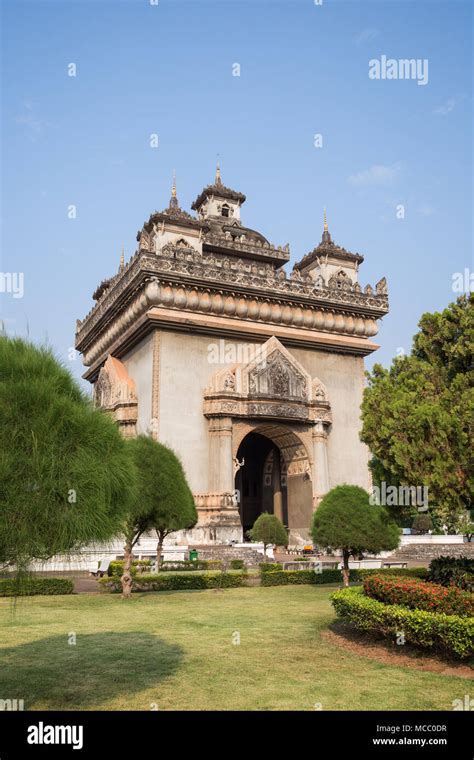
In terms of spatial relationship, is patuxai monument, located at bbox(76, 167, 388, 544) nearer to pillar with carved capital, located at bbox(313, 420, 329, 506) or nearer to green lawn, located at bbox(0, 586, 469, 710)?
pillar with carved capital, located at bbox(313, 420, 329, 506)

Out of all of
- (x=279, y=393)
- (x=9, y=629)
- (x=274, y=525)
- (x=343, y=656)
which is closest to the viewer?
(x=343, y=656)

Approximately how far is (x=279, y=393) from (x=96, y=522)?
25.2 meters

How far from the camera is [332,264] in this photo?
3819cm

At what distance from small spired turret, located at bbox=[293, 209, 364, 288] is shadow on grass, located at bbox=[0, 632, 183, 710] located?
29.0m

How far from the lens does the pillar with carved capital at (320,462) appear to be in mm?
31797

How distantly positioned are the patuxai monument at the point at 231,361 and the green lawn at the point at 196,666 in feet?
48.0

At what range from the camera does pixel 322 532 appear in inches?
765

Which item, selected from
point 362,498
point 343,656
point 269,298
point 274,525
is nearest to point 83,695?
point 343,656

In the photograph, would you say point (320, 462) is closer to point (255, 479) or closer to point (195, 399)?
point (195, 399)

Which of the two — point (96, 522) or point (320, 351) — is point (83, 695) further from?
point (320, 351)

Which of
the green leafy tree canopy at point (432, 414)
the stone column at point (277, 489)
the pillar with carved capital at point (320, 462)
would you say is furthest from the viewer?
the stone column at point (277, 489)

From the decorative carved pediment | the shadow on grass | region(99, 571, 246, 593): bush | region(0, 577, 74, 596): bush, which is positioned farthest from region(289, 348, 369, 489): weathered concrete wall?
the shadow on grass

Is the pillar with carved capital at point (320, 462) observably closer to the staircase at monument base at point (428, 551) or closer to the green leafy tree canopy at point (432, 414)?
the staircase at monument base at point (428, 551)

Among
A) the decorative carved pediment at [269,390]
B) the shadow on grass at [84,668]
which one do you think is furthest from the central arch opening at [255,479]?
the shadow on grass at [84,668]
